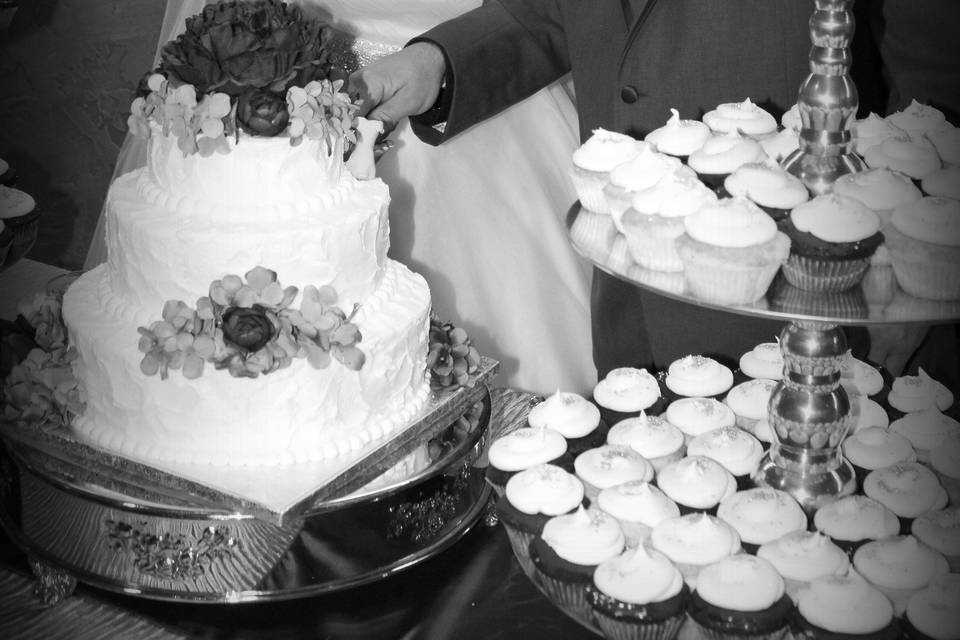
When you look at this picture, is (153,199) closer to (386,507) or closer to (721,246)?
(386,507)

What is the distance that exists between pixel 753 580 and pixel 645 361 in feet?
4.00

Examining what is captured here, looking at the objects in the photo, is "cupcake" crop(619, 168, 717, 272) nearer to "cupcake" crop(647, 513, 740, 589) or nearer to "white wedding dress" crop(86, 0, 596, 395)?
"cupcake" crop(647, 513, 740, 589)

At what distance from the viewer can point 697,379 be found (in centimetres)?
179

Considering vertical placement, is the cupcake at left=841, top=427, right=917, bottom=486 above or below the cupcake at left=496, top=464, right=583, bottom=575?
below

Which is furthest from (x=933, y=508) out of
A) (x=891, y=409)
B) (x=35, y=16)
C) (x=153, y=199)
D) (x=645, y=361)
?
(x=35, y=16)

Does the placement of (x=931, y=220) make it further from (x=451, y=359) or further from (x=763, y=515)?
(x=451, y=359)

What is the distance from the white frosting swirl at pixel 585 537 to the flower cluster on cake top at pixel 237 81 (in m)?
0.70

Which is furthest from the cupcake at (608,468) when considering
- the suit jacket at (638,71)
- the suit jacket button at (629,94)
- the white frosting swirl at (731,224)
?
the suit jacket button at (629,94)

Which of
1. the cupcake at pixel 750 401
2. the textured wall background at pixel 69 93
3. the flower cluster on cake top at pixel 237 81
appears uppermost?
the flower cluster on cake top at pixel 237 81

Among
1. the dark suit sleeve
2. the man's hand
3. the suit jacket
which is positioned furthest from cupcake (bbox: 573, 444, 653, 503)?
the dark suit sleeve

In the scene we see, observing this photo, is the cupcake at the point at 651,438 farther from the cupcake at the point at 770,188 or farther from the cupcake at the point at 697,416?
the cupcake at the point at 770,188

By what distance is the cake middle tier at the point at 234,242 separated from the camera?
5.35ft

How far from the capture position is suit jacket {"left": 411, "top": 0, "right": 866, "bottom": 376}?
81.2 inches

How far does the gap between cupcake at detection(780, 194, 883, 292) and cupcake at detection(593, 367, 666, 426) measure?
0.41m
